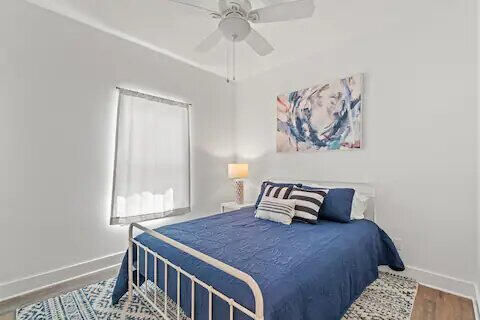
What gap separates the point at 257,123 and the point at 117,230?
8.01 ft

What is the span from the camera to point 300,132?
339 centimetres

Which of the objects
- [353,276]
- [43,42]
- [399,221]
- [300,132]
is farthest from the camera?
[300,132]

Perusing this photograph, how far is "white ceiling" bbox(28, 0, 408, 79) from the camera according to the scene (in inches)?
92.8

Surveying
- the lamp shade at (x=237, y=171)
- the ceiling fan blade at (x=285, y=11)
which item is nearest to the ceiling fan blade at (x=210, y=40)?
the ceiling fan blade at (x=285, y=11)

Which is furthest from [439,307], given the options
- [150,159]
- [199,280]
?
[150,159]

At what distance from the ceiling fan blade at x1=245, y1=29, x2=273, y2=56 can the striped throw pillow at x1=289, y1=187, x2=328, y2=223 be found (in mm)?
1461

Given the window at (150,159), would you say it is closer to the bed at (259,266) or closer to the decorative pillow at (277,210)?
the bed at (259,266)

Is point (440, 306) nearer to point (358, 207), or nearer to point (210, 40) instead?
point (358, 207)

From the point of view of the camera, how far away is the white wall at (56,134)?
225 cm

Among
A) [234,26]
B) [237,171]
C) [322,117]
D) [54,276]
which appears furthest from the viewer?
[237,171]

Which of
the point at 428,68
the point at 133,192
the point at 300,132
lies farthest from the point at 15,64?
the point at 428,68

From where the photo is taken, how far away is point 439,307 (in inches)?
82.4

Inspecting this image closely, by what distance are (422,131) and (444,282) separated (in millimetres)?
1410

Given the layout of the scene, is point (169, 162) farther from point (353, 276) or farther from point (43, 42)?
point (353, 276)
